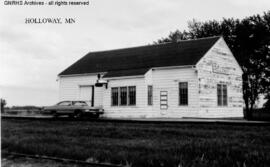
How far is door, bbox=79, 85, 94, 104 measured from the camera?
30.6 meters

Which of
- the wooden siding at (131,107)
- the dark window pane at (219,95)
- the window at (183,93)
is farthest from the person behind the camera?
the dark window pane at (219,95)

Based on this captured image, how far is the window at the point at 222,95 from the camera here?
A: 90.3 feet

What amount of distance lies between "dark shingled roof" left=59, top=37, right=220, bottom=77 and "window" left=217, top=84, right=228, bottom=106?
124 inches

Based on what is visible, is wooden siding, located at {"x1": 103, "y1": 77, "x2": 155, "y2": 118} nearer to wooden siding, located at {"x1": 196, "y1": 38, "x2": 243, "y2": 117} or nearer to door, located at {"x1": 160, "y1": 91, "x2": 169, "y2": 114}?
door, located at {"x1": 160, "y1": 91, "x2": 169, "y2": 114}

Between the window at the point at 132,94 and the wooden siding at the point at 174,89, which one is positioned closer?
the wooden siding at the point at 174,89

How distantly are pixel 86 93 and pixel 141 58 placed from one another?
5.39 metres

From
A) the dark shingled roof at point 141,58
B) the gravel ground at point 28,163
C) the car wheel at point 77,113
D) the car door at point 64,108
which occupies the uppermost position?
the dark shingled roof at point 141,58

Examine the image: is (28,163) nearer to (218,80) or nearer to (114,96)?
(114,96)

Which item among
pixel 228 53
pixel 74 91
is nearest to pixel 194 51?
pixel 228 53

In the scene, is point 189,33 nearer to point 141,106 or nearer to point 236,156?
point 141,106

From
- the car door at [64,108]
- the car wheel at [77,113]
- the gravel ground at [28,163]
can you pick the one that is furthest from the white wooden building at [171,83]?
the gravel ground at [28,163]

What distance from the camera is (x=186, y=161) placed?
7.01 m

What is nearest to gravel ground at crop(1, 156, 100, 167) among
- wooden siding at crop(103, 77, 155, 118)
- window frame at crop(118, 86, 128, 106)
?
wooden siding at crop(103, 77, 155, 118)

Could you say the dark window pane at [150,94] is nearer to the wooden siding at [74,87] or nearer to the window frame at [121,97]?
the window frame at [121,97]
